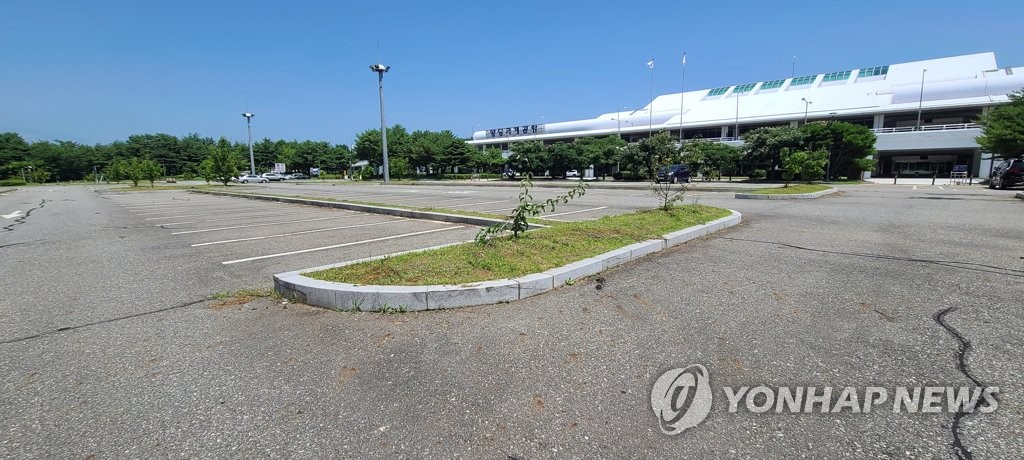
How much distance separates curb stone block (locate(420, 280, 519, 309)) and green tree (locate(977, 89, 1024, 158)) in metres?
36.8

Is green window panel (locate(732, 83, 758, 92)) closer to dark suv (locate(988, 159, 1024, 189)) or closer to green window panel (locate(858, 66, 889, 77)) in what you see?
green window panel (locate(858, 66, 889, 77))

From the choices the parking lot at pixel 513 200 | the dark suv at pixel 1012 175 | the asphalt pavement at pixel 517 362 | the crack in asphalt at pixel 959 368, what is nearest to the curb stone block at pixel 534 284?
the asphalt pavement at pixel 517 362

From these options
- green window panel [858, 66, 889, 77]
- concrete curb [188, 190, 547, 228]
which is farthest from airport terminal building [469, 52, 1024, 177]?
concrete curb [188, 190, 547, 228]

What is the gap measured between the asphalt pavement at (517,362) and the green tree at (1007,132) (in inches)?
1234

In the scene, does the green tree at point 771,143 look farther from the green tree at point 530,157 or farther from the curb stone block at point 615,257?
the curb stone block at point 615,257

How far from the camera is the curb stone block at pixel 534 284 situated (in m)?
4.69

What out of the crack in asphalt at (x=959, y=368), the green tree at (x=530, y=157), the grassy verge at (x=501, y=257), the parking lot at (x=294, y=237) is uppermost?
the green tree at (x=530, y=157)

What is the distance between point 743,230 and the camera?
9031 millimetres

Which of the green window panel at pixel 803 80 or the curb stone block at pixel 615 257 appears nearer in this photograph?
the curb stone block at pixel 615 257

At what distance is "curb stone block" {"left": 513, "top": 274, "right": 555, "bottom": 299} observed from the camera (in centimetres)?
469

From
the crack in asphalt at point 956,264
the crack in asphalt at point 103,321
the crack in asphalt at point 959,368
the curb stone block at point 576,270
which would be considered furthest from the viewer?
the crack in asphalt at point 956,264

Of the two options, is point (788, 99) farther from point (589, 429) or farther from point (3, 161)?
point (3, 161)

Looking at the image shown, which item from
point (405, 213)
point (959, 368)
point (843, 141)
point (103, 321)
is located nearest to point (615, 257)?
point (959, 368)

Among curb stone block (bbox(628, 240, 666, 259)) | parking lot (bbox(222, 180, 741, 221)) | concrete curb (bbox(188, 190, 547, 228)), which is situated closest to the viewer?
curb stone block (bbox(628, 240, 666, 259))
